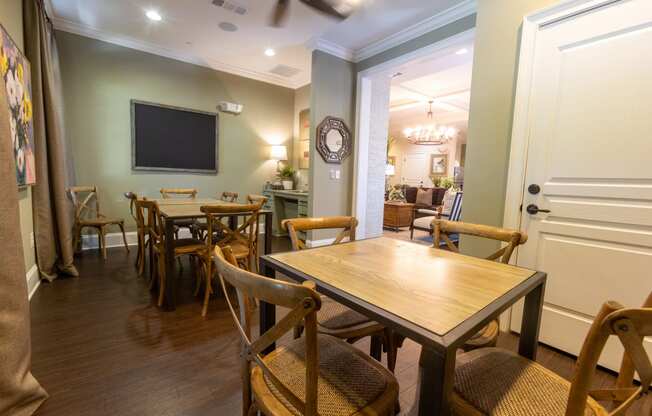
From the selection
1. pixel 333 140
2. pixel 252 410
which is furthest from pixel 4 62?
pixel 333 140

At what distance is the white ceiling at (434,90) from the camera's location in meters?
3.79

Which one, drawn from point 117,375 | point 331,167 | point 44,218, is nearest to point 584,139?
point 331,167

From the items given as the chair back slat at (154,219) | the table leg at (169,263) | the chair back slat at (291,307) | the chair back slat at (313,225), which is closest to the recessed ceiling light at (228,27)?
the chair back slat at (154,219)

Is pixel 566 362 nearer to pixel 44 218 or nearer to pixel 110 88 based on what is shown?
pixel 44 218

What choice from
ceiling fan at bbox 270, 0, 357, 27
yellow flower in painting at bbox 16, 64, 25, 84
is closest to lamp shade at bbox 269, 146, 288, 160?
ceiling fan at bbox 270, 0, 357, 27

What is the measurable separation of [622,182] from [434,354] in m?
1.79

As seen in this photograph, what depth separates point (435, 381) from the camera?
640 millimetres

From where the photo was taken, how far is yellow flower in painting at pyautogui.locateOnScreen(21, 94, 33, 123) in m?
2.22

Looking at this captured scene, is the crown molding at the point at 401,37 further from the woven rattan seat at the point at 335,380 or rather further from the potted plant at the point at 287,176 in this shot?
the woven rattan seat at the point at 335,380

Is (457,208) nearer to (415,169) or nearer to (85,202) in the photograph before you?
(85,202)

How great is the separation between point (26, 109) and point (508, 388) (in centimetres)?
351

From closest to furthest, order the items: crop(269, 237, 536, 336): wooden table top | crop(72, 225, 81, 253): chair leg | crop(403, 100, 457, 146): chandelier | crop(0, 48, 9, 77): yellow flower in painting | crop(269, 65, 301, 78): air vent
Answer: crop(269, 237, 536, 336): wooden table top, crop(0, 48, 9, 77): yellow flower in painting, crop(72, 225, 81, 253): chair leg, crop(269, 65, 301, 78): air vent, crop(403, 100, 457, 146): chandelier

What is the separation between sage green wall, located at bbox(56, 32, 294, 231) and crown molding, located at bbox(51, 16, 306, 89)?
68 mm

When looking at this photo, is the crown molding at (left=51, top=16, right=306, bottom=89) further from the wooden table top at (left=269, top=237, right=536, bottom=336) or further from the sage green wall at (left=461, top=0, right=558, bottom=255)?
the wooden table top at (left=269, top=237, right=536, bottom=336)
